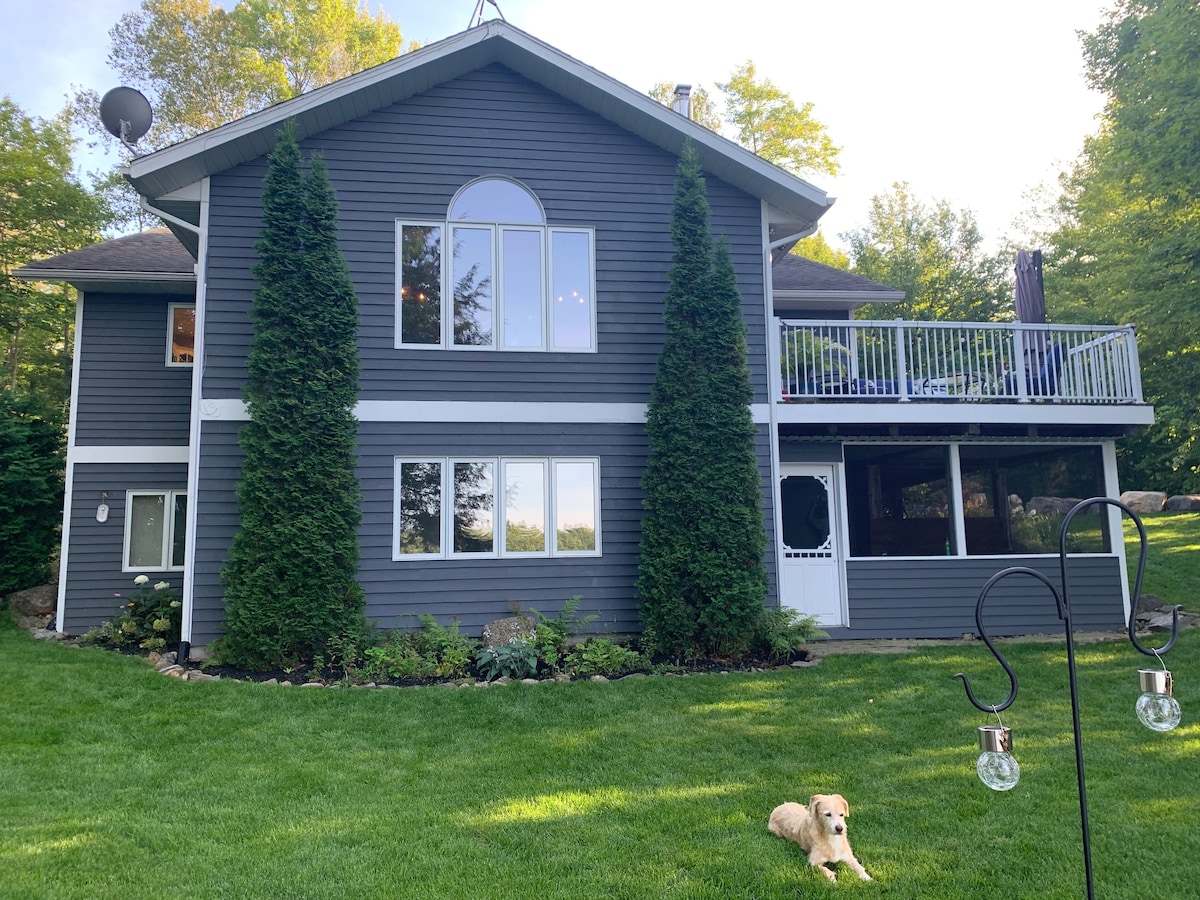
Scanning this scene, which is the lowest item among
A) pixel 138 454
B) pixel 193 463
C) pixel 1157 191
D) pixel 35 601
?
pixel 35 601

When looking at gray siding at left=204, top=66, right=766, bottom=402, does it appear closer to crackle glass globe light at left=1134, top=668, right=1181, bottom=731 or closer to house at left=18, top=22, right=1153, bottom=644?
house at left=18, top=22, right=1153, bottom=644

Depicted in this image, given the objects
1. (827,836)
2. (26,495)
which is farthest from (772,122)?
(827,836)

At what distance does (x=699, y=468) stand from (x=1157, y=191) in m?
9.21

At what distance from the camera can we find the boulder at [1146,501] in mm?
21859

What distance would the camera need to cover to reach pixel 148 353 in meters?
10.9

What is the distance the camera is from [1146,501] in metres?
22.1

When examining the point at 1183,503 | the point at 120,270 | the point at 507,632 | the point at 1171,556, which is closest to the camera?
the point at 507,632

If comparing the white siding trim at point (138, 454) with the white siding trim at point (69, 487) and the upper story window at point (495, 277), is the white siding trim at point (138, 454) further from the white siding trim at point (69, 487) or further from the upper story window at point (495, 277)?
the upper story window at point (495, 277)

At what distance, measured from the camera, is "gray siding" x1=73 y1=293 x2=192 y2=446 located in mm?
10680

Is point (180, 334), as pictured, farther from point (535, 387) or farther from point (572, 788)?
point (572, 788)

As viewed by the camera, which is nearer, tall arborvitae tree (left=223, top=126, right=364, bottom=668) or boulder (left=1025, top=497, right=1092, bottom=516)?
tall arborvitae tree (left=223, top=126, right=364, bottom=668)

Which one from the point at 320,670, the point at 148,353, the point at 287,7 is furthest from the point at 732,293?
the point at 287,7

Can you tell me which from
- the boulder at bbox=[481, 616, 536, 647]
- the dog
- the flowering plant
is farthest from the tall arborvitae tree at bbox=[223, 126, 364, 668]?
the dog

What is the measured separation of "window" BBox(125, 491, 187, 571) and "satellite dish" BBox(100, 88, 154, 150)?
451 cm
